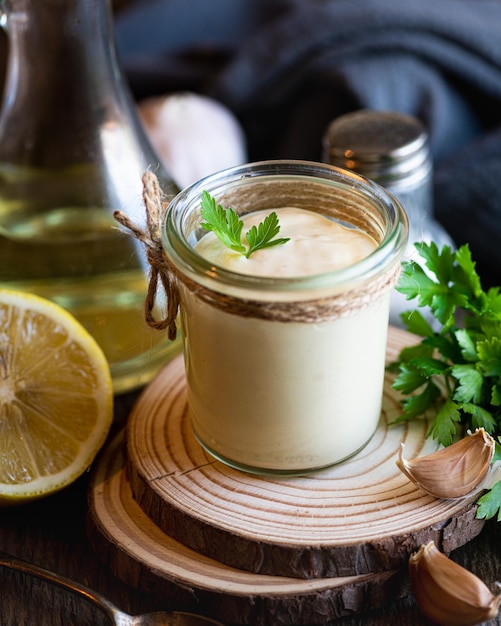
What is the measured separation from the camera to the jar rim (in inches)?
30.4

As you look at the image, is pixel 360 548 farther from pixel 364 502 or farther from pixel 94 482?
pixel 94 482

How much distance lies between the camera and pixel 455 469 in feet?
2.85

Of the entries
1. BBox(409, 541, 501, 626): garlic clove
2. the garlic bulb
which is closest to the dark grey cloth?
the garlic bulb

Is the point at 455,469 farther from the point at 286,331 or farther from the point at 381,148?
Result: the point at 381,148

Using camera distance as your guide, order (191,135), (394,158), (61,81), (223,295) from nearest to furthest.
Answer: (223,295), (61,81), (394,158), (191,135)

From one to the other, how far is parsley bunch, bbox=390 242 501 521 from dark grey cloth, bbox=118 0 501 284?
55 cm

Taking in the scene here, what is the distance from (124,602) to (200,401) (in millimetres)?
208

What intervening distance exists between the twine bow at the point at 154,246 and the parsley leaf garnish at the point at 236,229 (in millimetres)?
55

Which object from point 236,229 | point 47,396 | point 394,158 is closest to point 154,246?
point 236,229

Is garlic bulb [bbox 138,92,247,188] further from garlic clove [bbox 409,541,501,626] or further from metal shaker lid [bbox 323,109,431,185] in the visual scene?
garlic clove [bbox 409,541,501,626]

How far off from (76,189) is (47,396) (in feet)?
0.98

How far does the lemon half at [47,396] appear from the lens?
979 millimetres

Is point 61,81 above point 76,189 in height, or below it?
above

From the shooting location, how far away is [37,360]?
1015 mm
